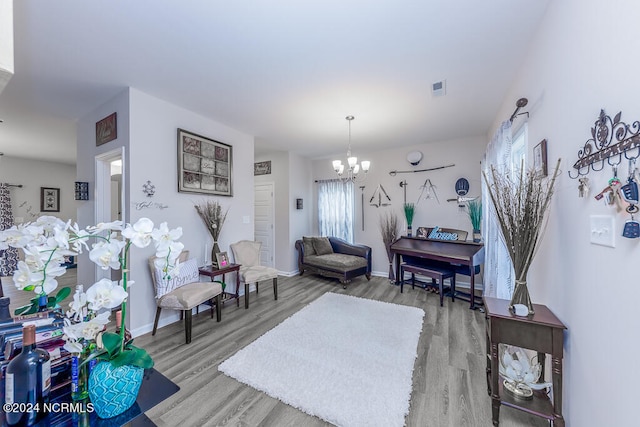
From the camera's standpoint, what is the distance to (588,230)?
119cm

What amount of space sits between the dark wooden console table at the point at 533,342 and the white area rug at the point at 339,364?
63 centimetres

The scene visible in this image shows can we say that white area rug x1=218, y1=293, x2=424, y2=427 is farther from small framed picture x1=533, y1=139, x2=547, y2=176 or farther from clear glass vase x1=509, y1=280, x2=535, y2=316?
small framed picture x1=533, y1=139, x2=547, y2=176

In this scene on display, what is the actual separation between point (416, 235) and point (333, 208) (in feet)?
6.36

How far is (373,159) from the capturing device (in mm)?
5367

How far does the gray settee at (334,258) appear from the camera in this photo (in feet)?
14.6

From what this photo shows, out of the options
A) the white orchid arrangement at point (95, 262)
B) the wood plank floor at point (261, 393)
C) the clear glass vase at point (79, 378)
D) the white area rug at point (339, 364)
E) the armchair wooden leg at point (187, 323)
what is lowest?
the wood plank floor at point (261, 393)

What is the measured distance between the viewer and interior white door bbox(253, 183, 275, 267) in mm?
5488

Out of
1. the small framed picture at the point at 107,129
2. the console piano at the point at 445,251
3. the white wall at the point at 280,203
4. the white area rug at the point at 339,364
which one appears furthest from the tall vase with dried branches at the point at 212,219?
the console piano at the point at 445,251

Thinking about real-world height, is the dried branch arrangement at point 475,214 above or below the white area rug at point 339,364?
above

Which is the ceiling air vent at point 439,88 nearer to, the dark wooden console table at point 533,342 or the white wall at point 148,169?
the dark wooden console table at point 533,342

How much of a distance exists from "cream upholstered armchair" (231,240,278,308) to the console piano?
217 centimetres

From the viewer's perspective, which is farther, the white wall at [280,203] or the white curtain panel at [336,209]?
the white curtain panel at [336,209]

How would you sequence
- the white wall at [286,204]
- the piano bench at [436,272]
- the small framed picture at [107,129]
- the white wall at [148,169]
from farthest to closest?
the white wall at [286,204] < the piano bench at [436,272] < the small framed picture at [107,129] < the white wall at [148,169]

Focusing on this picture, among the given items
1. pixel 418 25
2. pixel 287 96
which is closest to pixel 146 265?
pixel 287 96
